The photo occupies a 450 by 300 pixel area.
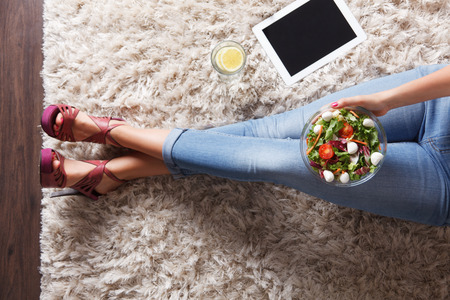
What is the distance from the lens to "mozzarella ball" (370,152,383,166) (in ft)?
2.26

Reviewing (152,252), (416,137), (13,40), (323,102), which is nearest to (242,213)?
(152,252)

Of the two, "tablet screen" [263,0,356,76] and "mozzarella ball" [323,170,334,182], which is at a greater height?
"tablet screen" [263,0,356,76]

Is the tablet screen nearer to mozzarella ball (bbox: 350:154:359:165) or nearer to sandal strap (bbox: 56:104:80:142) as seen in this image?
mozzarella ball (bbox: 350:154:359:165)

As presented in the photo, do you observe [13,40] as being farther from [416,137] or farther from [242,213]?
[416,137]

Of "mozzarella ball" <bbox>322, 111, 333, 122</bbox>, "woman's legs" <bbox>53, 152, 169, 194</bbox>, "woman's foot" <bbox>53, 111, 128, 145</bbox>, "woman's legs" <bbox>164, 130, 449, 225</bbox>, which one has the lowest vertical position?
"woman's legs" <bbox>164, 130, 449, 225</bbox>

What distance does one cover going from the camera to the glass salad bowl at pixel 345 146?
70 cm

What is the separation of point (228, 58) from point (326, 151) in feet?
1.83

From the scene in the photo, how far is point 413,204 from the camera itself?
823 millimetres

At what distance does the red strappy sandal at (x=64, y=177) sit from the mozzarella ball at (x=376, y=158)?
777mm

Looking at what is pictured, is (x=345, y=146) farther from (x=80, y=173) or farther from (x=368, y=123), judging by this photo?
(x=80, y=173)

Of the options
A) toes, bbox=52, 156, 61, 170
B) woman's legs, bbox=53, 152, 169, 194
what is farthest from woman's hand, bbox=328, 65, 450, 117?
toes, bbox=52, 156, 61, 170

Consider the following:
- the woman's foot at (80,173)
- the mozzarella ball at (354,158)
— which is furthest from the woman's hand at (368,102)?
the woman's foot at (80,173)

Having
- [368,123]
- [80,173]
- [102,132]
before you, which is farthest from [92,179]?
[368,123]

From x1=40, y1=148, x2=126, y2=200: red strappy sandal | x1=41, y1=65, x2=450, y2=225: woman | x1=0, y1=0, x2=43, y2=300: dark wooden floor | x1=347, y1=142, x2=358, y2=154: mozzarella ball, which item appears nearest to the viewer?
x1=347, y1=142, x2=358, y2=154: mozzarella ball
